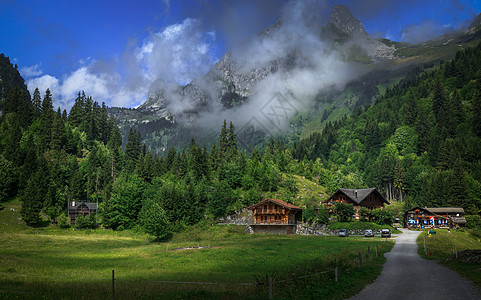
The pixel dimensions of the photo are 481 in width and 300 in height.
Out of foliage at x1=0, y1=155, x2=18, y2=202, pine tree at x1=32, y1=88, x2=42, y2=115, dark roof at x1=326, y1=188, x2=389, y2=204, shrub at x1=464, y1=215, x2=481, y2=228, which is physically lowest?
shrub at x1=464, y1=215, x2=481, y2=228

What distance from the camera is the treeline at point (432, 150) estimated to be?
112644mm

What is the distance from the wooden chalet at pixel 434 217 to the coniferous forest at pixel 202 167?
7062 millimetres

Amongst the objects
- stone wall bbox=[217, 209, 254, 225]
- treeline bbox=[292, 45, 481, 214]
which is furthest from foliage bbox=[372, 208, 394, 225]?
stone wall bbox=[217, 209, 254, 225]

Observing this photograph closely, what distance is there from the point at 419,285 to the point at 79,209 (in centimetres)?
11431

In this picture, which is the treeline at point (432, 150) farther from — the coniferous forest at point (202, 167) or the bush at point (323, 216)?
the bush at point (323, 216)

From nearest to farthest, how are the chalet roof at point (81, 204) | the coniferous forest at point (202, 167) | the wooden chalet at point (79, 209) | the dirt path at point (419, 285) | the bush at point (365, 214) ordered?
the dirt path at point (419, 285)
the bush at point (365, 214)
the coniferous forest at point (202, 167)
the wooden chalet at point (79, 209)
the chalet roof at point (81, 204)

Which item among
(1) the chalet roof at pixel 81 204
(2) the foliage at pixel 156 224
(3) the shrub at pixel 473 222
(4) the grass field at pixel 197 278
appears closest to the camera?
(4) the grass field at pixel 197 278

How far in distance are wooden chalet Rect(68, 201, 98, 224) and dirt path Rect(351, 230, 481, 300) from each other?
352ft

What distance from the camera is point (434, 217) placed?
100750 millimetres

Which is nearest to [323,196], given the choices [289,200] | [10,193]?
[289,200]

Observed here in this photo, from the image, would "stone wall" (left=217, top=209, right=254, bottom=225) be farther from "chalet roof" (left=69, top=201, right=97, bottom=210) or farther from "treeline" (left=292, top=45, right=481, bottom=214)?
"treeline" (left=292, top=45, right=481, bottom=214)

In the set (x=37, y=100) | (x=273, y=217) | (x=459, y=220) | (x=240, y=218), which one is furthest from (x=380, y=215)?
(x=37, y=100)

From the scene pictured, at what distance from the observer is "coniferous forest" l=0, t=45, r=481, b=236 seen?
10019 cm

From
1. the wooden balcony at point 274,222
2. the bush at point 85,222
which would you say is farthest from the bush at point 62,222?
the wooden balcony at point 274,222
